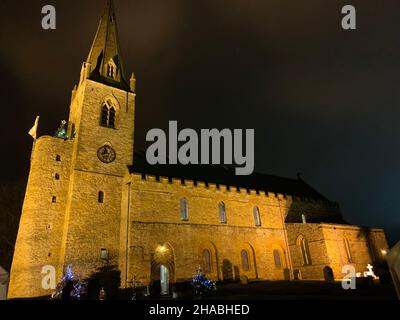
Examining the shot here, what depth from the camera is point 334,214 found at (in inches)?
1336

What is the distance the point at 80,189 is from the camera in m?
21.9

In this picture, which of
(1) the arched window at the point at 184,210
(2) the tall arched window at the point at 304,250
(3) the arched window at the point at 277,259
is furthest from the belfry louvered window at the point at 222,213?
(2) the tall arched window at the point at 304,250

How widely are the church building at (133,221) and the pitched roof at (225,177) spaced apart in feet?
0.79

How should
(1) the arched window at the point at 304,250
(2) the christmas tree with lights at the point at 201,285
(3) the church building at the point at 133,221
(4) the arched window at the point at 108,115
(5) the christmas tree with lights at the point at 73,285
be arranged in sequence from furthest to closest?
(1) the arched window at the point at 304,250, (4) the arched window at the point at 108,115, (3) the church building at the point at 133,221, (5) the christmas tree with lights at the point at 73,285, (2) the christmas tree with lights at the point at 201,285

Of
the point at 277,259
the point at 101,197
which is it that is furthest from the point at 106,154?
the point at 277,259

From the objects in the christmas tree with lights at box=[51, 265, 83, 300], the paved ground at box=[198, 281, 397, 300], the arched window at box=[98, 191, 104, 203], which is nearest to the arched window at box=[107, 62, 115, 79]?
the arched window at box=[98, 191, 104, 203]

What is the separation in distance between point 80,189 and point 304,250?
1955 centimetres

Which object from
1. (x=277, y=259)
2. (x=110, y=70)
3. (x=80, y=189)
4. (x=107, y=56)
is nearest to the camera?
(x=80, y=189)

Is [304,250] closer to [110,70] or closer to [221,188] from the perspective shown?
[221,188]

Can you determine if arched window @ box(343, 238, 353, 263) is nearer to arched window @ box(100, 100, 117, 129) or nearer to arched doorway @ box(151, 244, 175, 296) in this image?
arched doorway @ box(151, 244, 175, 296)

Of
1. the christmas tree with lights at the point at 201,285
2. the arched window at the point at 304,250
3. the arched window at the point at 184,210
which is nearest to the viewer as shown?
the christmas tree with lights at the point at 201,285

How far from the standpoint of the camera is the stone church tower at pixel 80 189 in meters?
20.1

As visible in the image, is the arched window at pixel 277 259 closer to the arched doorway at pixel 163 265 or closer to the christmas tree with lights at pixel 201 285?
the arched doorway at pixel 163 265

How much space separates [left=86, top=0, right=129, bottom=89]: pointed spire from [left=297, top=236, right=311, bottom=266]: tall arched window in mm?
21605
